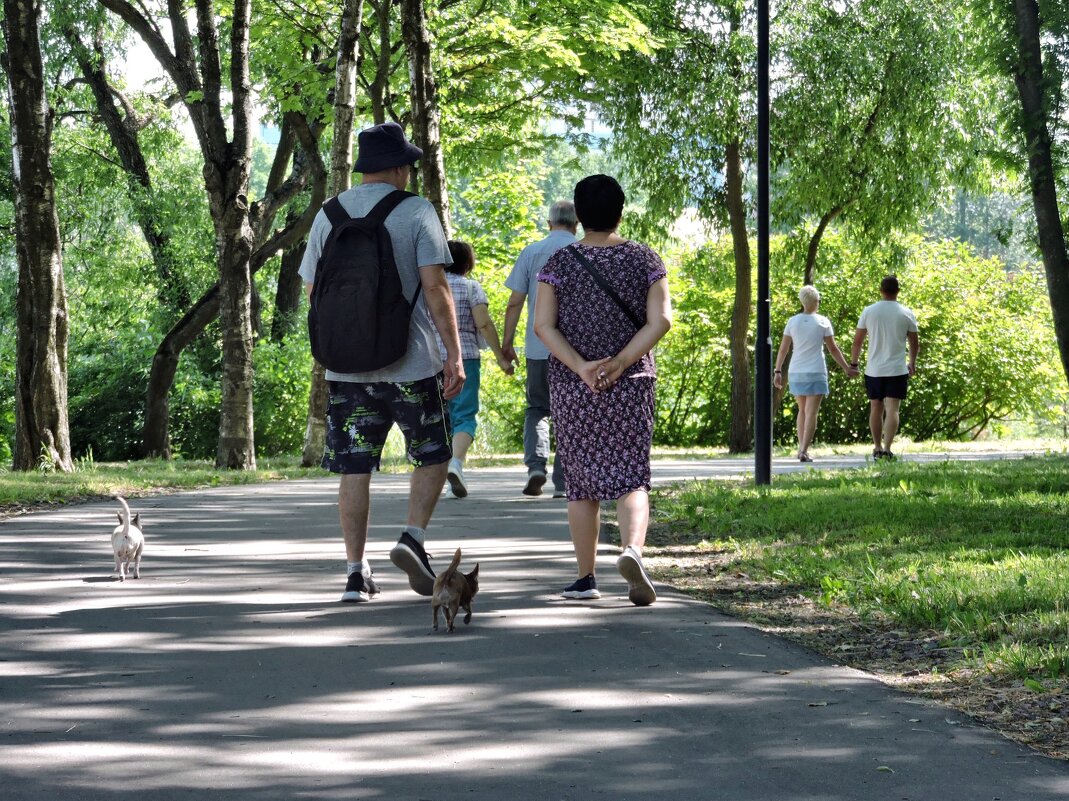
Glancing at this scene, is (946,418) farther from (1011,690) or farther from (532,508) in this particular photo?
(1011,690)

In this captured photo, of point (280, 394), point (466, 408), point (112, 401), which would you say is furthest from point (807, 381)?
point (112, 401)

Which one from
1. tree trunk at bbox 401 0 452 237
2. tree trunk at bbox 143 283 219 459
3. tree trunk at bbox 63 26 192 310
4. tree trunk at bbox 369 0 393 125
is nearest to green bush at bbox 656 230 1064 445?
tree trunk at bbox 369 0 393 125

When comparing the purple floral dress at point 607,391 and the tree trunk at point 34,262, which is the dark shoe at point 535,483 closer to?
the purple floral dress at point 607,391

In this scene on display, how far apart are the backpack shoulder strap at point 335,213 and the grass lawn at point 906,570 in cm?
272

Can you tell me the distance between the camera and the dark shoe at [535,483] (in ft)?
42.5

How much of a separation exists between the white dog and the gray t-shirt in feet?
4.75

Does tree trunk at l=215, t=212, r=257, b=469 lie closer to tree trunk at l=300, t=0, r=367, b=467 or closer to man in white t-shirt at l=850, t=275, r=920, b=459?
tree trunk at l=300, t=0, r=367, b=467

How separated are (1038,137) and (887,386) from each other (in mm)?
5746

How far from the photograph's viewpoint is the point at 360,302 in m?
6.73

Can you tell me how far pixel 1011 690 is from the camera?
5.21 m

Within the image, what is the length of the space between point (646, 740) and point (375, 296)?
9.46 feet

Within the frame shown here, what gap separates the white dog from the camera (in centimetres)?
751

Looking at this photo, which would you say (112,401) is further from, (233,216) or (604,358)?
(604,358)

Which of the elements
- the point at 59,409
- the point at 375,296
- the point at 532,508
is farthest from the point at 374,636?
the point at 59,409
